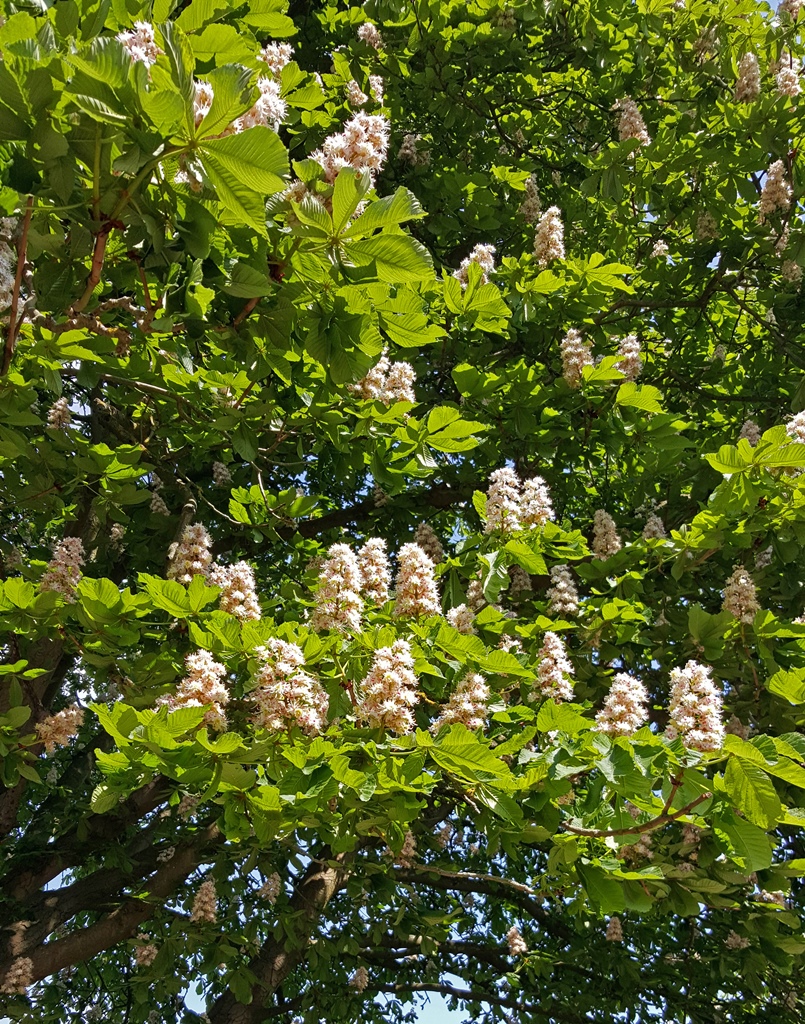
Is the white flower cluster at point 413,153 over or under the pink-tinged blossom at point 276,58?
over

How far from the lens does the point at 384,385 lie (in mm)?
3482

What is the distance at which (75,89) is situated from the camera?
5.49 feet

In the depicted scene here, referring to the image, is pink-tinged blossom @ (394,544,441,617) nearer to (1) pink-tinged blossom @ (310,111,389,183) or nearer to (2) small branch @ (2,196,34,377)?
(1) pink-tinged blossom @ (310,111,389,183)

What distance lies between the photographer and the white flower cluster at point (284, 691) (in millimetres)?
2533

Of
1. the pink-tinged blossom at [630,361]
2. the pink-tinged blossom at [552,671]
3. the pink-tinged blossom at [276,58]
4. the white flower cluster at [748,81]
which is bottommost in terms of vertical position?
the pink-tinged blossom at [552,671]

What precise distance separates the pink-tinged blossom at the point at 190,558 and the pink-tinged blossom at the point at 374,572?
0.68 metres

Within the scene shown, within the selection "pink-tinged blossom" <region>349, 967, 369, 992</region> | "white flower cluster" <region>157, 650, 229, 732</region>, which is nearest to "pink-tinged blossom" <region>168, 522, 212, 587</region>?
"white flower cluster" <region>157, 650, 229, 732</region>

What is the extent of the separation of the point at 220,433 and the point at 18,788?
3121 mm

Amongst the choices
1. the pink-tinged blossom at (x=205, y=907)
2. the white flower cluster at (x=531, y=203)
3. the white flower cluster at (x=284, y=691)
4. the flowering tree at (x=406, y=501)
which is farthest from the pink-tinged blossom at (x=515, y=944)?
the white flower cluster at (x=531, y=203)

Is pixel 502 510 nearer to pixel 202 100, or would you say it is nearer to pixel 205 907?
pixel 202 100

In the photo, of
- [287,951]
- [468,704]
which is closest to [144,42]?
[468,704]

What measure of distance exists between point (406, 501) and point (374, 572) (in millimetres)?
1982

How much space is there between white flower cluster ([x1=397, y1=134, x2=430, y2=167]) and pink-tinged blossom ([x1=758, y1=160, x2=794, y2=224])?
6.89 feet

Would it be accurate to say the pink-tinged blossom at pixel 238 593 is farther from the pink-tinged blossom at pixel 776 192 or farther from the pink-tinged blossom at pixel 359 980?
the pink-tinged blossom at pixel 359 980
